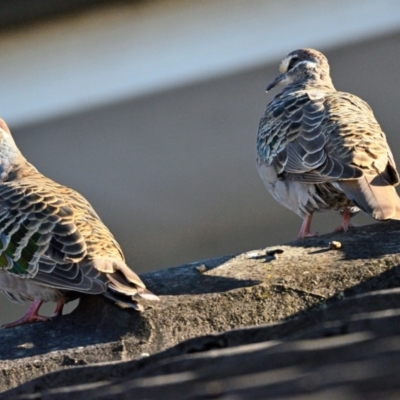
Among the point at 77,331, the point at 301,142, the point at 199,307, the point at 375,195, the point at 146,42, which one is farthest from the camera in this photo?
the point at 146,42

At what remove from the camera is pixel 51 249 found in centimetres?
481

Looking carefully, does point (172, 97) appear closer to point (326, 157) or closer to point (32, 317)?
point (326, 157)

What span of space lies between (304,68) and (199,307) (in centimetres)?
377

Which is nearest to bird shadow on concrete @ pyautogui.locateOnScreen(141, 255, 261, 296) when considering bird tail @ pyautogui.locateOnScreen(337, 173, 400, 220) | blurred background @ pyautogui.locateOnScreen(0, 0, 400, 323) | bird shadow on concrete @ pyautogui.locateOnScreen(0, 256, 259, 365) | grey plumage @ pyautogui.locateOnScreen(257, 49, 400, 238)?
bird shadow on concrete @ pyautogui.locateOnScreen(0, 256, 259, 365)

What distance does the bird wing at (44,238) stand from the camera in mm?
4676

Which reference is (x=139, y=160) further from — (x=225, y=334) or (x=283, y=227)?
(x=225, y=334)

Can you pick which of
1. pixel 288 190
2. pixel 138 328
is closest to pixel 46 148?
pixel 288 190

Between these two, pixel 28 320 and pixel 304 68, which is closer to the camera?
pixel 28 320

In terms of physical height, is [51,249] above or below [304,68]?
below

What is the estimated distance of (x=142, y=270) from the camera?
31.5 ft

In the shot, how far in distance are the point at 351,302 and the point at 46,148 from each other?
6784 millimetres

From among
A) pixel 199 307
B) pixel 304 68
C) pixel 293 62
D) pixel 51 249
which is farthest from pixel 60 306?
pixel 293 62

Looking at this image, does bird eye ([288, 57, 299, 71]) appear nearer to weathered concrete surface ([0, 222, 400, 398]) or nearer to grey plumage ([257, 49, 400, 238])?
grey plumage ([257, 49, 400, 238])

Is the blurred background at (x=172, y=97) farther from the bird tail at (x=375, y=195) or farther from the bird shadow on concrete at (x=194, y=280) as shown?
the bird shadow on concrete at (x=194, y=280)
